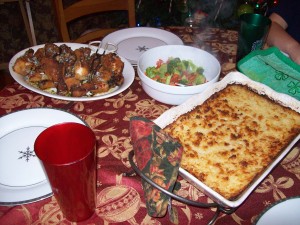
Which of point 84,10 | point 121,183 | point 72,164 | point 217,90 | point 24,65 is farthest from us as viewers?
point 84,10

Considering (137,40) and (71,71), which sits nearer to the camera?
(71,71)

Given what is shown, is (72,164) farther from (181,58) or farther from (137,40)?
(137,40)

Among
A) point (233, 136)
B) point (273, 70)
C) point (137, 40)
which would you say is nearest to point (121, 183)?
point (233, 136)

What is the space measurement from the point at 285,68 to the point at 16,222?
131cm

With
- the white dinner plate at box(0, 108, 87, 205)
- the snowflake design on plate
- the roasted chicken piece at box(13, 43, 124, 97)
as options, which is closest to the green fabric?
the roasted chicken piece at box(13, 43, 124, 97)

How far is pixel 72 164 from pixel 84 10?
1.57m

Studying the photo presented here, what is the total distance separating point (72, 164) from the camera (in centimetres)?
64

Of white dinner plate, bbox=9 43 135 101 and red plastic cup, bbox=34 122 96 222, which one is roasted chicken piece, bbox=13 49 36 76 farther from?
red plastic cup, bbox=34 122 96 222

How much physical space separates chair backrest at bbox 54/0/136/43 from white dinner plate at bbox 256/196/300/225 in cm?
162

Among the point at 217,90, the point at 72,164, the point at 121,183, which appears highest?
the point at 72,164

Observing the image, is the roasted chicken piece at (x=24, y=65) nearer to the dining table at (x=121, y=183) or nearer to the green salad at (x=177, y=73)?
the dining table at (x=121, y=183)

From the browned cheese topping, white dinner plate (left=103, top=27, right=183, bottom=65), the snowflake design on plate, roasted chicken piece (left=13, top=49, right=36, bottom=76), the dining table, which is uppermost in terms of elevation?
roasted chicken piece (left=13, top=49, right=36, bottom=76)

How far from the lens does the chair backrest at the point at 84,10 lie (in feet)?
5.99

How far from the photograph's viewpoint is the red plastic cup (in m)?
0.66
